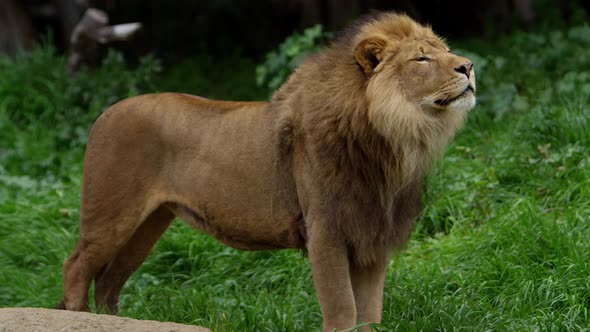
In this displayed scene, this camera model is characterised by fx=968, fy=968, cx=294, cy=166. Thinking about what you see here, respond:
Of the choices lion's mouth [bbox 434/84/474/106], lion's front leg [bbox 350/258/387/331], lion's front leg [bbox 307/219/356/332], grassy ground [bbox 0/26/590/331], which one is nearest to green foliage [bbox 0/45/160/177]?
grassy ground [bbox 0/26/590/331]

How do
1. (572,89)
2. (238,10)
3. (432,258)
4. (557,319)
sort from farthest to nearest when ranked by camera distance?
(238,10)
(572,89)
(432,258)
(557,319)

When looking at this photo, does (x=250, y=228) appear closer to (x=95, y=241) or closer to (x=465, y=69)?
(x=95, y=241)

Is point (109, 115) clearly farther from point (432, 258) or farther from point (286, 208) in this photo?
point (432, 258)

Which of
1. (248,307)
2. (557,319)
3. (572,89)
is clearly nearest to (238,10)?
(572,89)

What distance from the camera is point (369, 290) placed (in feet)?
14.4

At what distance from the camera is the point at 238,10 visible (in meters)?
10.9

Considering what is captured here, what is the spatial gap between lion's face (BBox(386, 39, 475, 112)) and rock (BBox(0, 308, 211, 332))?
4.20ft

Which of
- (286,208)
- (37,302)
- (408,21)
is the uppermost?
(408,21)

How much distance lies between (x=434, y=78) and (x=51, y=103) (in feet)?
16.5

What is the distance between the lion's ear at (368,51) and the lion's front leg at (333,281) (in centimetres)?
69

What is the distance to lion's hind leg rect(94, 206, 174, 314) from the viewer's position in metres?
5.16

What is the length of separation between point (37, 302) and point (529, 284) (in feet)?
9.12

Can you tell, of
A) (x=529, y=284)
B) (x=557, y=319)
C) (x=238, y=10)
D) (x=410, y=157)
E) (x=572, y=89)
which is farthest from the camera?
(x=238, y=10)

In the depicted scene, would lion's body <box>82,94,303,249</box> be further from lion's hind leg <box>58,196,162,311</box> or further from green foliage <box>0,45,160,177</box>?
green foliage <box>0,45,160,177</box>
